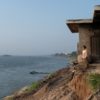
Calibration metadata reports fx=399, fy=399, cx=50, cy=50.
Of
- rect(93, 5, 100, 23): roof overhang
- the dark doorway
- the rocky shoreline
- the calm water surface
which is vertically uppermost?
rect(93, 5, 100, 23): roof overhang

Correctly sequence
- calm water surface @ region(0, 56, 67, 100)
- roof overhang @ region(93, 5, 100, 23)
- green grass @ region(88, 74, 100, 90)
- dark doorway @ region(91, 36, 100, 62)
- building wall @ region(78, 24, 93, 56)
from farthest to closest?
1. calm water surface @ region(0, 56, 67, 100)
2. building wall @ region(78, 24, 93, 56)
3. dark doorway @ region(91, 36, 100, 62)
4. roof overhang @ region(93, 5, 100, 23)
5. green grass @ region(88, 74, 100, 90)

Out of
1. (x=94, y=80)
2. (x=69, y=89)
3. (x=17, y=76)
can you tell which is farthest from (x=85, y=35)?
(x=17, y=76)

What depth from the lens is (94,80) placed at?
17.0 meters

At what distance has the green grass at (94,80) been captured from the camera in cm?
1655

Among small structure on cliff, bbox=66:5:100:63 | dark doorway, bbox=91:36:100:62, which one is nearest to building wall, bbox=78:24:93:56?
small structure on cliff, bbox=66:5:100:63

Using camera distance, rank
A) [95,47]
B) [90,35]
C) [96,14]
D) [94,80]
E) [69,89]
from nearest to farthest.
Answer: [94,80] → [69,89] → [96,14] → [95,47] → [90,35]

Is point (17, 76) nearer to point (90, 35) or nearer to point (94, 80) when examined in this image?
point (90, 35)

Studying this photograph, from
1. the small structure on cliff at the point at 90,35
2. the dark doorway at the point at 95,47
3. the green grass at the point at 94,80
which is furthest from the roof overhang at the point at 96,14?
the green grass at the point at 94,80

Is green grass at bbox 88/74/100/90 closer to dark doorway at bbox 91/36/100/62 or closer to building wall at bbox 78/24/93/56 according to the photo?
dark doorway at bbox 91/36/100/62

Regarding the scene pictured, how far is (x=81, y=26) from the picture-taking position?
24391 mm

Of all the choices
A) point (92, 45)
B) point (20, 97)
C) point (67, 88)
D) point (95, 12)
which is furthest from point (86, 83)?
point (92, 45)

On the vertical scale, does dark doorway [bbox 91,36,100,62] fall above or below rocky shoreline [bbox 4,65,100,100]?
above

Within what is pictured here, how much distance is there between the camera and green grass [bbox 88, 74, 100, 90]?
1655cm

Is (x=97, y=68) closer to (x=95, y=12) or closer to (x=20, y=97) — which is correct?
(x=95, y=12)
